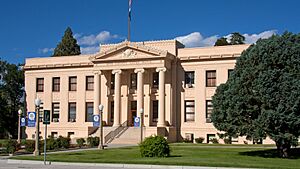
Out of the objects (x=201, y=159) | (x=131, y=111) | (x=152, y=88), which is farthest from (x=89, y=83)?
(x=201, y=159)

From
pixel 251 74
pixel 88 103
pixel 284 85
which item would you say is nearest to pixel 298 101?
pixel 284 85

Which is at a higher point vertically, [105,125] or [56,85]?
[56,85]

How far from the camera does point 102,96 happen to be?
166 feet

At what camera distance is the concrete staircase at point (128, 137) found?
1721 inches

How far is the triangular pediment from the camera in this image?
4644cm

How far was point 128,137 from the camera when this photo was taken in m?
44.3

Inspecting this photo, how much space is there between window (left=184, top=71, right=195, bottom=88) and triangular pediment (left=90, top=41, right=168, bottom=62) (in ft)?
13.4

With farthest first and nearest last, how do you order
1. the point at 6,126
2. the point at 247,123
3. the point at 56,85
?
the point at 6,126 → the point at 56,85 → the point at 247,123

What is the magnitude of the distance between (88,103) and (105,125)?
4.52 meters

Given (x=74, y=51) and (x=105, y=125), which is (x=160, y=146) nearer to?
(x=105, y=125)

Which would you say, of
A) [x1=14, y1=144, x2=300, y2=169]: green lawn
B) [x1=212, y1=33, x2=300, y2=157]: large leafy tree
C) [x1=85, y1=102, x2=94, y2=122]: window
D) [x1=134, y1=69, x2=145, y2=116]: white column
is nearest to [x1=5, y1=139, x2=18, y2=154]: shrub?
[x1=14, y1=144, x2=300, y2=169]: green lawn

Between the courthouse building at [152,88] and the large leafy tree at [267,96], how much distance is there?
1870 cm

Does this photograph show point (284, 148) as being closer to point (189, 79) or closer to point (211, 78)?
point (211, 78)

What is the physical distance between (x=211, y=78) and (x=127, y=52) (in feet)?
31.3
